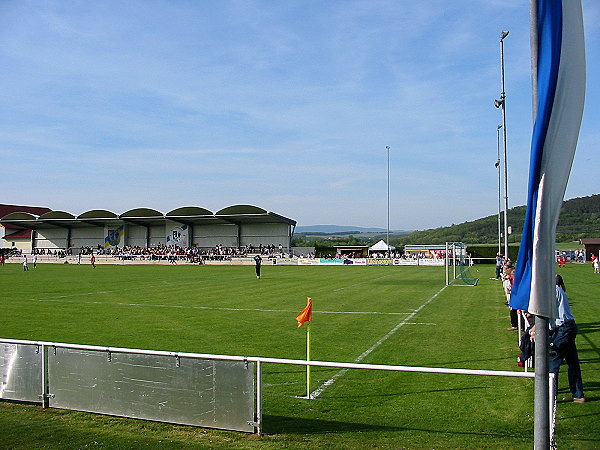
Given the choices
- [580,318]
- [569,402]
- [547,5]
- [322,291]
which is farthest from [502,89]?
[547,5]

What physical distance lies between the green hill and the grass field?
101568 millimetres

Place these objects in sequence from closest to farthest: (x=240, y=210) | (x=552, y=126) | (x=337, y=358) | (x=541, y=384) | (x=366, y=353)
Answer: (x=541, y=384), (x=552, y=126), (x=337, y=358), (x=366, y=353), (x=240, y=210)

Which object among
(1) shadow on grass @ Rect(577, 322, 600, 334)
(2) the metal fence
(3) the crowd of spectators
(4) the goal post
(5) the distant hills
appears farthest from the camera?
(5) the distant hills

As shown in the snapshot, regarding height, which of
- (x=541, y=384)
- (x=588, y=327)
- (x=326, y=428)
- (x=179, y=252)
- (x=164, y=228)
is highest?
(x=164, y=228)

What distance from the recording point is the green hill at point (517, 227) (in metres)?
128

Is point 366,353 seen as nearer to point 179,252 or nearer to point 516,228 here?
point 179,252

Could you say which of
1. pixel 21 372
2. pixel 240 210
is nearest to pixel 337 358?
pixel 21 372

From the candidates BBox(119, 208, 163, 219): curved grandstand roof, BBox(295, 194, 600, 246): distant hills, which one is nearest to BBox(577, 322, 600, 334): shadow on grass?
BBox(119, 208, 163, 219): curved grandstand roof

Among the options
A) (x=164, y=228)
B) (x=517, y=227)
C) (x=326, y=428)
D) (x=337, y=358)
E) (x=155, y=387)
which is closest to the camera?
(x=326, y=428)

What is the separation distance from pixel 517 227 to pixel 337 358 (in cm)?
11003

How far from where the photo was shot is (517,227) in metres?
112

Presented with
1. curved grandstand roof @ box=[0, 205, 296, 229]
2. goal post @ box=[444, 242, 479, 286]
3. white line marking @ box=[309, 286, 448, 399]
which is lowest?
white line marking @ box=[309, 286, 448, 399]

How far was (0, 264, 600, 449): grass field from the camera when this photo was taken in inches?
270

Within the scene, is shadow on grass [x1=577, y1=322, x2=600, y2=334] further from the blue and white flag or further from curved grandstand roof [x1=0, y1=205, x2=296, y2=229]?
curved grandstand roof [x1=0, y1=205, x2=296, y2=229]
